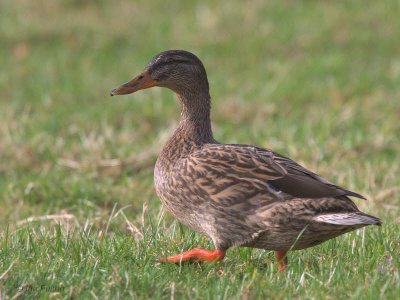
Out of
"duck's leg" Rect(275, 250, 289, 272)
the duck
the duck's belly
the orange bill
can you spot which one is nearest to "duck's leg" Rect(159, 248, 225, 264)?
the duck

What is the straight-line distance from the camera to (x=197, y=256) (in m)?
4.90

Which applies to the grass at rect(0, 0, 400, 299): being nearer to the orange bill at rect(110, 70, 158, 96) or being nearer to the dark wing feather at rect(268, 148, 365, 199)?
the dark wing feather at rect(268, 148, 365, 199)

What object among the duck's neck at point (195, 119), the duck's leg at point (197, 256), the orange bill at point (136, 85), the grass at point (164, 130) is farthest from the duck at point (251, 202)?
the orange bill at point (136, 85)

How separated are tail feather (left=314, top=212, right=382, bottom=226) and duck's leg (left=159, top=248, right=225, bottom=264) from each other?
62 centimetres

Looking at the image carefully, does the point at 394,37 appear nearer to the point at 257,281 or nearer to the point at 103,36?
the point at 103,36

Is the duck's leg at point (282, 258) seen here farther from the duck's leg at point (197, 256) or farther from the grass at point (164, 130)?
the duck's leg at point (197, 256)

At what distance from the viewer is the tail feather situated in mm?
4492

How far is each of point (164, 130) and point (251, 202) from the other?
4.67 m

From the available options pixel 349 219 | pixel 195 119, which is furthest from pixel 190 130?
pixel 349 219

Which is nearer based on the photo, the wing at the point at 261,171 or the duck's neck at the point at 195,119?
the wing at the point at 261,171

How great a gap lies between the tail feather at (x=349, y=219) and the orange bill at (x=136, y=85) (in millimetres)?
1488

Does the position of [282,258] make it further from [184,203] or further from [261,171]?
[184,203]

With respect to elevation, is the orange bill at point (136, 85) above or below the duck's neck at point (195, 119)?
above

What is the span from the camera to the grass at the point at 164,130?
4.55 metres
